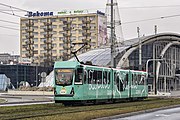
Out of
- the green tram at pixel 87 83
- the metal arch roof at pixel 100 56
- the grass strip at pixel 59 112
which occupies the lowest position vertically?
the grass strip at pixel 59 112

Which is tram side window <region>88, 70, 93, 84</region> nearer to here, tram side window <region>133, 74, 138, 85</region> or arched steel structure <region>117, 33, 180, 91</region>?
tram side window <region>133, 74, 138, 85</region>

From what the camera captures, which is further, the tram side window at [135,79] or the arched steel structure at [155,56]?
the arched steel structure at [155,56]

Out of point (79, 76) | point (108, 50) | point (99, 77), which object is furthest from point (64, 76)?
point (108, 50)

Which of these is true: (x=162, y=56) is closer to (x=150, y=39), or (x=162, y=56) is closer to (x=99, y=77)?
(x=150, y=39)

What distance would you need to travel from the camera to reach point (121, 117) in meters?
24.5

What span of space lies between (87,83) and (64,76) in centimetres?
194

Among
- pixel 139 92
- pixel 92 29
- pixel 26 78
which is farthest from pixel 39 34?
pixel 139 92

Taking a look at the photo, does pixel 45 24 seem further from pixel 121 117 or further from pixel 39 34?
pixel 121 117

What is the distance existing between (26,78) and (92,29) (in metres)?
53.8

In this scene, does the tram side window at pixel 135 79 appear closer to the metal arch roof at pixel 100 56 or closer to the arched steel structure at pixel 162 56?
the metal arch roof at pixel 100 56

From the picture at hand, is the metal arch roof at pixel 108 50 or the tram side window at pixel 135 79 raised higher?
the metal arch roof at pixel 108 50

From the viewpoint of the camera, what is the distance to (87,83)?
1334 inches

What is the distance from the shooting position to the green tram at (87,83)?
32.7 metres

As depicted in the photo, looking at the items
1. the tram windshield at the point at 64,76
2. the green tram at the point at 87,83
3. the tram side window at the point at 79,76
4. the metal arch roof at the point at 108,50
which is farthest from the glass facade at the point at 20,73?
the tram side window at the point at 79,76
